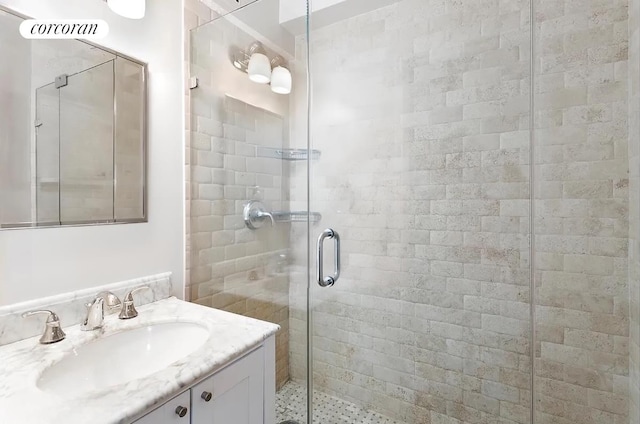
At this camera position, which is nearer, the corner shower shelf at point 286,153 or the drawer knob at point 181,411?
the drawer knob at point 181,411

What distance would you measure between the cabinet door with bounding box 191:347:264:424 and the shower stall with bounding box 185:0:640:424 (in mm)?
733

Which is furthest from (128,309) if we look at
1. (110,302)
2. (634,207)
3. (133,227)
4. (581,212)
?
(634,207)

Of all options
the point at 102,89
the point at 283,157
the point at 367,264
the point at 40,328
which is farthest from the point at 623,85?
the point at 40,328

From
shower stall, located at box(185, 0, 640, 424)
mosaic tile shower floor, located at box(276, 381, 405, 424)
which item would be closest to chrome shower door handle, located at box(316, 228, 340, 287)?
shower stall, located at box(185, 0, 640, 424)

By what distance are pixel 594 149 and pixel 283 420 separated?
6.60 feet

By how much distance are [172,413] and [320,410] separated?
133 centimetres

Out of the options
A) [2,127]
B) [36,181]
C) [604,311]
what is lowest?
[604,311]

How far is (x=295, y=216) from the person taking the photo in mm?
1883

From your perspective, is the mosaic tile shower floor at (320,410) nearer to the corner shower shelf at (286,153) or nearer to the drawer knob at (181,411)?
the drawer knob at (181,411)

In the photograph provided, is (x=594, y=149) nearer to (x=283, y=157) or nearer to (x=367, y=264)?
(x=367, y=264)

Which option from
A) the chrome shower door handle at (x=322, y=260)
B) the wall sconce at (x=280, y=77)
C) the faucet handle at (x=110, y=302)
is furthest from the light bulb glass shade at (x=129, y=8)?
the chrome shower door handle at (x=322, y=260)

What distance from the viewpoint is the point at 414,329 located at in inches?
70.8

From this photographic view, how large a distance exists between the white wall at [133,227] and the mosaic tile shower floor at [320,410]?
2.86 feet

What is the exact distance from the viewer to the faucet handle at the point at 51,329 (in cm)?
100
